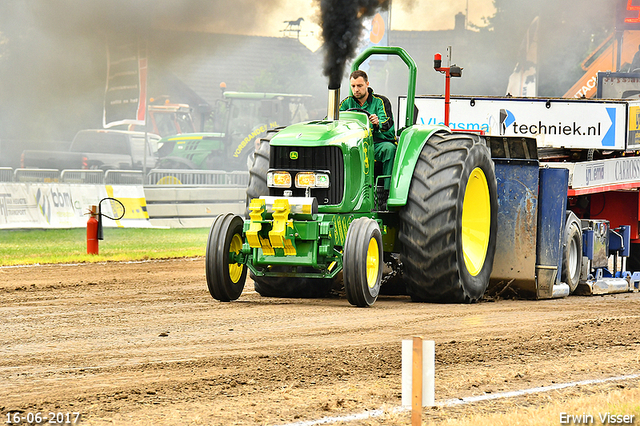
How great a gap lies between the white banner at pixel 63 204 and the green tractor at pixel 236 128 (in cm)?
1138

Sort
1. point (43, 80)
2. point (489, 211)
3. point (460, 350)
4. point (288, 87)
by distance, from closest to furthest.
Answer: point (460, 350)
point (489, 211)
point (43, 80)
point (288, 87)

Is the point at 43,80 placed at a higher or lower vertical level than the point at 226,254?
higher

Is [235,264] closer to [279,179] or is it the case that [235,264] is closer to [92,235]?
[279,179]

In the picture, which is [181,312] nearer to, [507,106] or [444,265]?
[444,265]

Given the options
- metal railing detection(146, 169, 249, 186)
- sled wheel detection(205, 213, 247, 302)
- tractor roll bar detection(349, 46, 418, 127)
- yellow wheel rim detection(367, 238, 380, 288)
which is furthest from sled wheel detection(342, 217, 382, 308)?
metal railing detection(146, 169, 249, 186)

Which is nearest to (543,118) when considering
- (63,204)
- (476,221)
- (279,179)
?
(476,221)

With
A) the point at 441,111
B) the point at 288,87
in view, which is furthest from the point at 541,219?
the point at 288,87

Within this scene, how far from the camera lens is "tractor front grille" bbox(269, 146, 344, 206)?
8.14 meters

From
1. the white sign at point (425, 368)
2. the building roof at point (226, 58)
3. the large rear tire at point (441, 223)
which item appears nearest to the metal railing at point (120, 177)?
the building roof at point (226, 58)

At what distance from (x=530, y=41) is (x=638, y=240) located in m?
23.4

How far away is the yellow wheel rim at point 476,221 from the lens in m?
9.00

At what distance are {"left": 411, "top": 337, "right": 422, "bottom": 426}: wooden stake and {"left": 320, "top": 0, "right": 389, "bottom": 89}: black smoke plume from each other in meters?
5.26

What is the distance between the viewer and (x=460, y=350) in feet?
20.3

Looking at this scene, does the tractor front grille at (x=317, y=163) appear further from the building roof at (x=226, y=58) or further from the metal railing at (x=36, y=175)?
the metal railing at (x=36, y=175)
